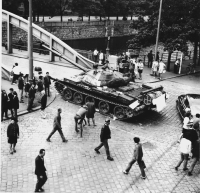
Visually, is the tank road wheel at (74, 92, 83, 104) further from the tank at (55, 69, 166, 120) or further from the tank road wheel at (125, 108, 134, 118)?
the tank road wheel at (125, 108, 134, 118)

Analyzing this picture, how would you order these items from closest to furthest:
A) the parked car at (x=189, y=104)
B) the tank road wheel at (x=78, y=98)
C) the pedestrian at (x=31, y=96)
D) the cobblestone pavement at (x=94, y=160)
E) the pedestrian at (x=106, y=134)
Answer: the cobblestone pavement at (x=94, y=160), the pedestrian at (x=106, y=134), the parked car at (x=189, y=104), the pedestrian at (x=31, y=96), the tank road wheel at (x=78, y=98)

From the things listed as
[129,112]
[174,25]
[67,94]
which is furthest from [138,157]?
[174,25]

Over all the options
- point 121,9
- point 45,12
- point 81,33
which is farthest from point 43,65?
point 121,9

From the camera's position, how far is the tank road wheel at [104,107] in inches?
676

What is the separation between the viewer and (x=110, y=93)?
1669 cm

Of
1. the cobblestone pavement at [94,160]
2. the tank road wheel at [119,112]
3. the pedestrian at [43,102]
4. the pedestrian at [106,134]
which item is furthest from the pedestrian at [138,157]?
the pedestrian at [43,102]

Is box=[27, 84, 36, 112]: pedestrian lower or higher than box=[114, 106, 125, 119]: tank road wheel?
higher

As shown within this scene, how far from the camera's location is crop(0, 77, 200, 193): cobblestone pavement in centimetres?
1070

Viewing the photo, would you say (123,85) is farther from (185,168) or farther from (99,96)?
(185,168)

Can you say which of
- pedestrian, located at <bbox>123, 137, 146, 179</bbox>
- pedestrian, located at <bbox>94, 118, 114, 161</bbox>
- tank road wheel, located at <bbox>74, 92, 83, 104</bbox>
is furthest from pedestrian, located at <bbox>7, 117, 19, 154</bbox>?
tank road wheel, located at <bbox>74, 92, 83, 104</bbox>

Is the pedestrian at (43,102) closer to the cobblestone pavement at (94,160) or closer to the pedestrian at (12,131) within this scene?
the cobblestone pavement at (94,160)

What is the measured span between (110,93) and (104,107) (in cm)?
99

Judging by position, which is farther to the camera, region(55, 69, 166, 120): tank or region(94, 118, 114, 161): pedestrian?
region(55, 69, 166, 120): tank

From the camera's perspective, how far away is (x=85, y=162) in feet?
39.9
